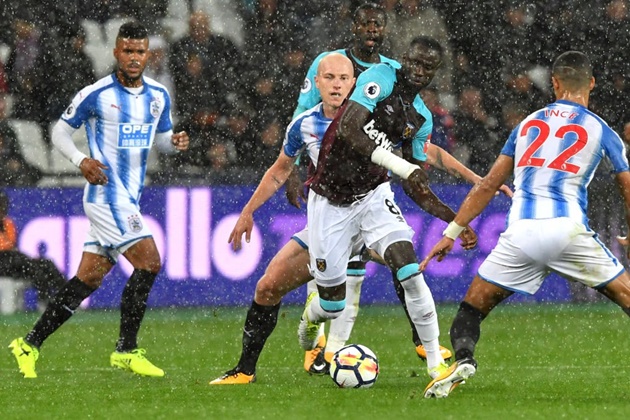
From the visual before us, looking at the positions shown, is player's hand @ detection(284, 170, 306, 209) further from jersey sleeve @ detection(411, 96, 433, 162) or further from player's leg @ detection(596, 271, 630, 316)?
player's leg @ detection(596, 271, 630, 316)

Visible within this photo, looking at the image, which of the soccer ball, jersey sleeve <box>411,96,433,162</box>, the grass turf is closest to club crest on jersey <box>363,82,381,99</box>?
jersey sleeve <box>411,96,433,162</box>

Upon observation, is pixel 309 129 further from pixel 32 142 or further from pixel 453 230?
pixel 32 142

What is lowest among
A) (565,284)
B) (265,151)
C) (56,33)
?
(565,284)

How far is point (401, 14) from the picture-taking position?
594 inches

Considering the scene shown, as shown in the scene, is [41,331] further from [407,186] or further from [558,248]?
[558,248]

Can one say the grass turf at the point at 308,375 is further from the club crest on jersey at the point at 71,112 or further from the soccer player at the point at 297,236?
the club crest on jersey at the point at 71,112

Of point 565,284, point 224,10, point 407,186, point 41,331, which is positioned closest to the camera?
point 407,186

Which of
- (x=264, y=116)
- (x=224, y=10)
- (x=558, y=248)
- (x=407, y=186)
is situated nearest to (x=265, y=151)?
(x=264, y=116)

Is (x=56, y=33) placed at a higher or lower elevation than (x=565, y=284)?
higher

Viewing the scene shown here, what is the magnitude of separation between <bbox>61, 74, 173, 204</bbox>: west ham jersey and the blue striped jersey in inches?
55.9

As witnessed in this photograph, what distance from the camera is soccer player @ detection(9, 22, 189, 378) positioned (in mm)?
9641

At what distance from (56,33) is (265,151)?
92.4 inches

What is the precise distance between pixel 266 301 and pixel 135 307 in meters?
1.09

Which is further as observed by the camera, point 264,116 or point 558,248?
point 264,116
